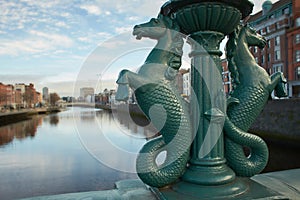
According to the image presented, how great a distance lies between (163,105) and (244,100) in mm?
987

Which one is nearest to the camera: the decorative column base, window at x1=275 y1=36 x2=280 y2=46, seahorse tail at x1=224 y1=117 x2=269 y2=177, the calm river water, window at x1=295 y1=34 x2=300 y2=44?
the decorative column base

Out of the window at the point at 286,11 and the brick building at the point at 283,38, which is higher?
the window at the point at 286,11

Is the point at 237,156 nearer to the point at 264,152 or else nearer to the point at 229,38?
the point at 264,152

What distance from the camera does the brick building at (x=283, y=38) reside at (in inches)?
901

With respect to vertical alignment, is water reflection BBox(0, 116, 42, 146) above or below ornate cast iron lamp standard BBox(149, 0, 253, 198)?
below

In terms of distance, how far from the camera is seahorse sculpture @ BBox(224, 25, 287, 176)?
279cm

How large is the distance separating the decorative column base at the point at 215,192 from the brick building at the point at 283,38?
23499mm

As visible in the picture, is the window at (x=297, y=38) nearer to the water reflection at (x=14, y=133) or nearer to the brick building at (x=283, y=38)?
the brick building at (x=283, y=38)

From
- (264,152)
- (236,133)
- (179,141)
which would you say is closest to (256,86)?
(236,133)

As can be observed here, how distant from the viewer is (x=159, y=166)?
260 centimetres

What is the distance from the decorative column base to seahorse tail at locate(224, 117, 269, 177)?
0.20 m

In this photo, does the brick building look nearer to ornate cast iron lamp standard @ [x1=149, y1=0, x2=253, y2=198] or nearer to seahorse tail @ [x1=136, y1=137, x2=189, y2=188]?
ornate cast iron lamp standard @ [x1=149, y1=0, x2=253, y2=198]

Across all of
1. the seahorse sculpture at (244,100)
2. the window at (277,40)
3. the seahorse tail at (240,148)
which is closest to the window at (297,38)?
the window at (277,40)

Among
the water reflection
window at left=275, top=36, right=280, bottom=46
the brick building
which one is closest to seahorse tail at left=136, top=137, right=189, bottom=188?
the water reflection
